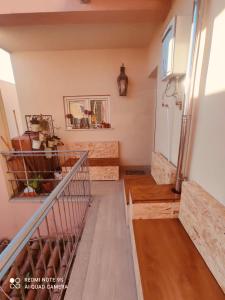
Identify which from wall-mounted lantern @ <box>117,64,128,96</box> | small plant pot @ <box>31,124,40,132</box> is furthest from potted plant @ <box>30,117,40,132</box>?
wall-mounted lantern @ <box>117,64,128,96</box>

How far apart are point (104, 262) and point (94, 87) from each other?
3.15 metres

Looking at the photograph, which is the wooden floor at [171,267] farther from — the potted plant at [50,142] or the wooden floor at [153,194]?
the potted plant at [50,142]

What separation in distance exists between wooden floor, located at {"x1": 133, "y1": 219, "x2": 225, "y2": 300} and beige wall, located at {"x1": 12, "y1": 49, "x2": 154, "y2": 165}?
2433mm

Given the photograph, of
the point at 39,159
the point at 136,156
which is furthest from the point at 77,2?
the point at 136,156

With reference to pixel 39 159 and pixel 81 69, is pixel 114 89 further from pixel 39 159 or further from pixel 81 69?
pixel 39 159

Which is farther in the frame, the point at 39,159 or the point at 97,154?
the point at 97,154

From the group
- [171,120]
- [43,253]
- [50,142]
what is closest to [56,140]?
[50,142]

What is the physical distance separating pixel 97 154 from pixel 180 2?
9.19ft

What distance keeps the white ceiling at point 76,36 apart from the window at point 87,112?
1.02 metres

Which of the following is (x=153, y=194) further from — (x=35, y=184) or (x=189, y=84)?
(x=35, y=184)

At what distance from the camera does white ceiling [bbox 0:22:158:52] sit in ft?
7.38

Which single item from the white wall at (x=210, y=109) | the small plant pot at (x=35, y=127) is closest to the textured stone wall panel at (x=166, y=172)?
the white wall at (x=210, y=109)

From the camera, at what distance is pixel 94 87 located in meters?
3.28

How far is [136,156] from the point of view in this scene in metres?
3.60
